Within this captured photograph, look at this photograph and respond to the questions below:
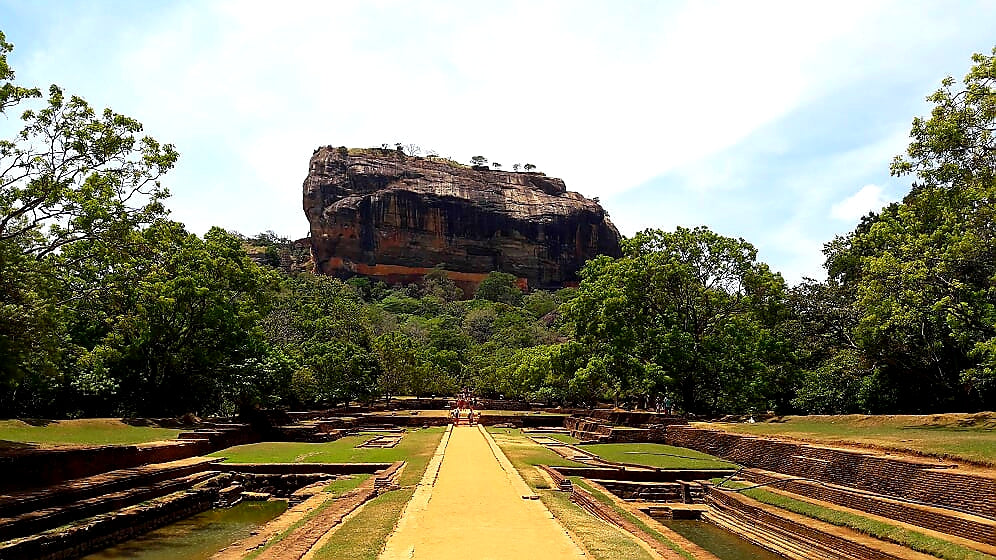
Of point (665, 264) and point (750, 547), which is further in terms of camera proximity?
point (665, 264)

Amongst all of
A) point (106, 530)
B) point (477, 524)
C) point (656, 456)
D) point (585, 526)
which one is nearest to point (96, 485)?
point (106, 530)

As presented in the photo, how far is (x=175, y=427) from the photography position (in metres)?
24.1

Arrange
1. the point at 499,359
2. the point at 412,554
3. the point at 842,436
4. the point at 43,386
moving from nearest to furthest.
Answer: the point at 412,554 < the point at 842,436 < the point at 43,386 < the point at 499,359

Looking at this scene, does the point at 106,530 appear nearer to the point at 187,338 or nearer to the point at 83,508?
the point at 83,508

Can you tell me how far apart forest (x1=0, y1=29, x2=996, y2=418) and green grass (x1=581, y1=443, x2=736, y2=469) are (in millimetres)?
5308

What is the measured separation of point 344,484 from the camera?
15664 mm

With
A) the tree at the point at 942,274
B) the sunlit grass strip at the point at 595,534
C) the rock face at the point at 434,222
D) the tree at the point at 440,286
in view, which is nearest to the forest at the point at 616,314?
the tree at the point at 942,274

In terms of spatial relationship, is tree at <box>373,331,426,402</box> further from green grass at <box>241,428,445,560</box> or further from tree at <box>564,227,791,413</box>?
green grass at <box>241,428,445,560</box>

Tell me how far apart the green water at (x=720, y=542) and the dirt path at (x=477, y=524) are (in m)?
3.32

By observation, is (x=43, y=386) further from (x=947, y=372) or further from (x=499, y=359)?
(x=499, y=359)

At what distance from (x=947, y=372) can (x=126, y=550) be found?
2674 centimetres

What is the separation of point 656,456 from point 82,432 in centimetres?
1679

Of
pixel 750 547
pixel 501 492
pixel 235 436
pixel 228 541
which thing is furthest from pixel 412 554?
pixel 235 436

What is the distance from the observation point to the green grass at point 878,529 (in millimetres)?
8898
